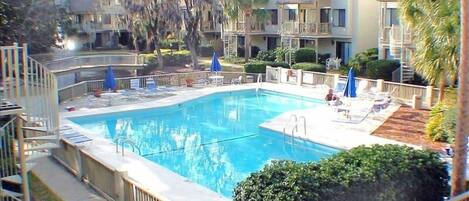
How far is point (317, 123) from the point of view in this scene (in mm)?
22406

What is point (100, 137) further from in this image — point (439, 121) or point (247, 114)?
point (439, 121)

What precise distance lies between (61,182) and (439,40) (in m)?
12.9

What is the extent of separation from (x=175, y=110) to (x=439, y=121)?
1336 centimetres

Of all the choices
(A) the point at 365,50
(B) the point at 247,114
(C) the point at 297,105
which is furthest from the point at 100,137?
(A) the point at 365,50

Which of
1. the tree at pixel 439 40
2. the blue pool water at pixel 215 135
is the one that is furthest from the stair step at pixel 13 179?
the tree at pixel 439 40

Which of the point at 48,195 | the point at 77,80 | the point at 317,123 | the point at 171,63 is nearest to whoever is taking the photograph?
the point at 48,195

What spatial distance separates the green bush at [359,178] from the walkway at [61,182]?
5.73 meters

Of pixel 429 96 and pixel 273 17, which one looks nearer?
pixel 429 96

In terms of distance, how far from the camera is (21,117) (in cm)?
1234

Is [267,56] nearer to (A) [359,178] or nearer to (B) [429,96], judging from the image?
(B) [429,96]

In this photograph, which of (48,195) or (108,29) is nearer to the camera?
(48,195)

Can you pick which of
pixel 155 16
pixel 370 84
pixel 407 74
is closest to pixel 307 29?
pixel 155 16

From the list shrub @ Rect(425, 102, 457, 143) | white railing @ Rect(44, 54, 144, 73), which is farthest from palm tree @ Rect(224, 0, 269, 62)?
shrub @ Rect(425, 102, 457, 143)

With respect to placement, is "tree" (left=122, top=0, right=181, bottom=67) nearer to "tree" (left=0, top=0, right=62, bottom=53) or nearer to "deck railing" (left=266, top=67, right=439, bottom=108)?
"tree" (left=0, top=0, right=62, bottom=53)
